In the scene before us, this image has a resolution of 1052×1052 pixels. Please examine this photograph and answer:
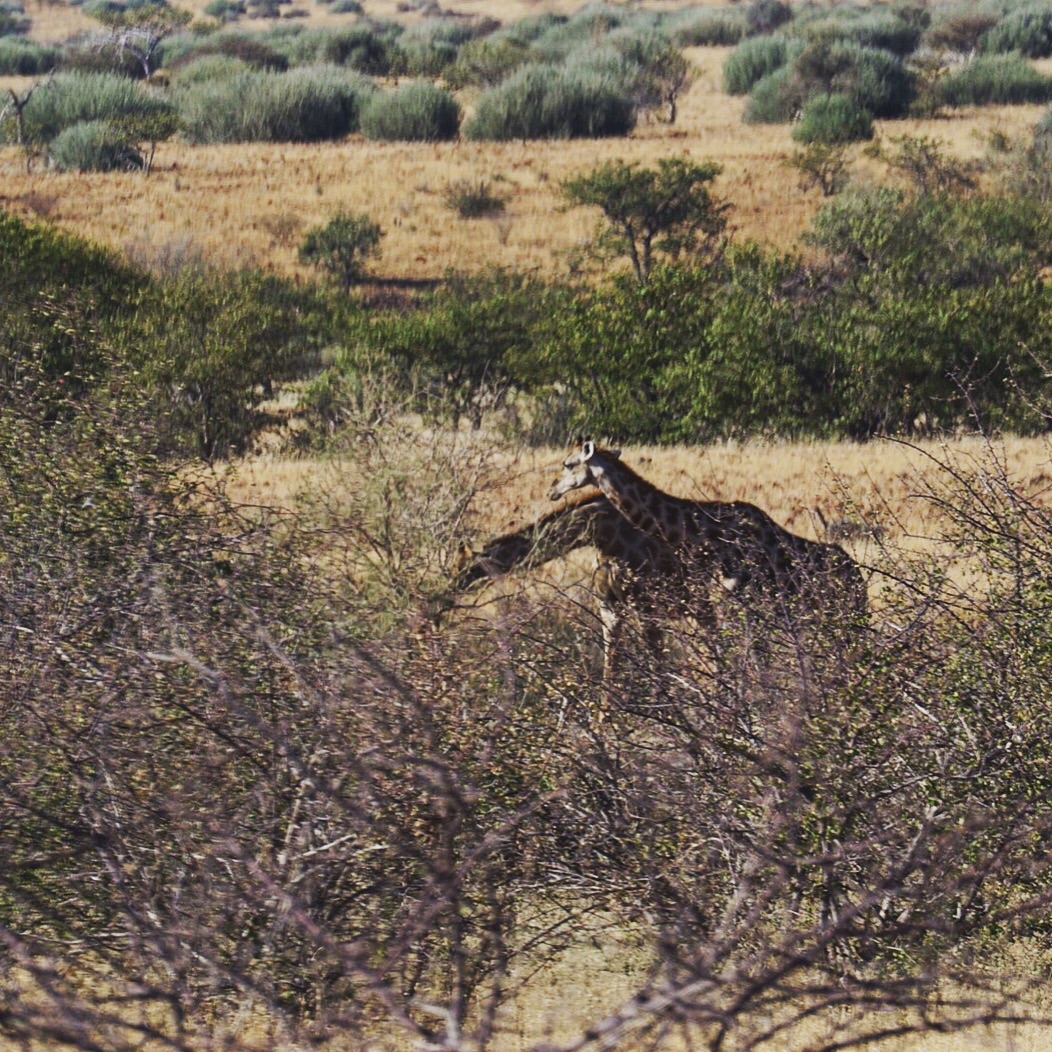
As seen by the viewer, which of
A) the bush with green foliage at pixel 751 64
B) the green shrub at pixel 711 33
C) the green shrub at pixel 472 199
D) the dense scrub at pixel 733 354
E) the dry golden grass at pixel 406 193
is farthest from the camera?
the green shrub at pixel 711 33

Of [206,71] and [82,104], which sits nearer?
[82,104]

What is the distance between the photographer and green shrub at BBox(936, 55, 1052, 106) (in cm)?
4903

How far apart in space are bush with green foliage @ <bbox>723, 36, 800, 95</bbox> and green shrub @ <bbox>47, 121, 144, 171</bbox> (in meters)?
23.7

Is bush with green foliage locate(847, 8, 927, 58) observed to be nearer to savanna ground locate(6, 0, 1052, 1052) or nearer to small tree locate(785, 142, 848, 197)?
Answer: savanna ground locate(6, 0, 1052, 1052)

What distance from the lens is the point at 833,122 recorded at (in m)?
42.5

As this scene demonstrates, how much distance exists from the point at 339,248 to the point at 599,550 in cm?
2500

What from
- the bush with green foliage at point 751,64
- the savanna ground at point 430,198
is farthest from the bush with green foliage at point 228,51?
the bush with green foliage at point 751,64

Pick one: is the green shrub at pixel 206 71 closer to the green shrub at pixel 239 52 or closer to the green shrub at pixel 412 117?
the green shrub at pixel 239 52

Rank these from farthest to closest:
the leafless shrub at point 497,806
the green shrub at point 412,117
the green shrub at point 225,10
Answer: the green shrub at point 225,10, the green shrub at point 412,117, the leafless shrub at point 497,806

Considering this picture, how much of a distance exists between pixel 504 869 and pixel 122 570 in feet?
9.81

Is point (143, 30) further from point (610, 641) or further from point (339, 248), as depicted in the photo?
point (610, 641)

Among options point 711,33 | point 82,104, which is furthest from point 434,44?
point 82,104

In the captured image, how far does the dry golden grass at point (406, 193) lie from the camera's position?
3425 cm

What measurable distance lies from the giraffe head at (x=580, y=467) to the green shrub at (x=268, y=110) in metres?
39.2
